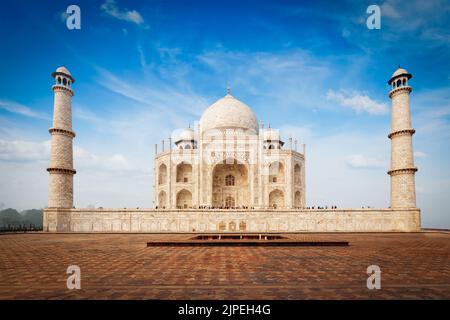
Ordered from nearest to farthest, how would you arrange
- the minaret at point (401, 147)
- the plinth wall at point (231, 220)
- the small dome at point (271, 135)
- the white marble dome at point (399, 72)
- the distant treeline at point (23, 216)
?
1. the plinth wall at point (231, 220)
2. the minaret at point (401, 147)
3. the white marble dome at point (399, 72)
4. the small dome at point (271, 135)
5. the distant treeline at point (23, 216)

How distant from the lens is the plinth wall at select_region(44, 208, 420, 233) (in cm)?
2592

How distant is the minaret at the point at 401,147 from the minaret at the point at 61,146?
27.1 meters

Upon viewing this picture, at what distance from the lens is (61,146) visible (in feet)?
88.4

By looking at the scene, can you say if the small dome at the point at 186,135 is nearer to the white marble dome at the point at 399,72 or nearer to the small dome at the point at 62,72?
the small dome at the point at 62,72

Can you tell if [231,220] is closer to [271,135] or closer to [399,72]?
[271,135]

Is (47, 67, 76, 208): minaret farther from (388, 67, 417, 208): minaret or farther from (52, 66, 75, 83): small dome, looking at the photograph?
(388, 67, 417, 208): minaret

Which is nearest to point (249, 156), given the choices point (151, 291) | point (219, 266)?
point (219, 266)

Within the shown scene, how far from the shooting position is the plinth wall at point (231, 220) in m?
25.9

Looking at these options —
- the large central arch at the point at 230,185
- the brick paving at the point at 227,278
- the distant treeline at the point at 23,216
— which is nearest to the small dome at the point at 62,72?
the large central arch at the point at 230,185

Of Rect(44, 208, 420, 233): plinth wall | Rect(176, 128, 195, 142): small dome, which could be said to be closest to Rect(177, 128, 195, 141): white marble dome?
Rect(176, 128, 195, 142): small dome

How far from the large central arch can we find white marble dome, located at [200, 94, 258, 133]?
5497 millimetres
